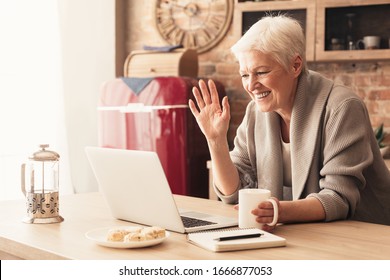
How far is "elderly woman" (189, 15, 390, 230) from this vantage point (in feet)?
6.70

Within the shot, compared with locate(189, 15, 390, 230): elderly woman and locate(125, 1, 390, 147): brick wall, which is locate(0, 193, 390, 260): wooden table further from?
locate(125, 1, 390, 147): brick wall

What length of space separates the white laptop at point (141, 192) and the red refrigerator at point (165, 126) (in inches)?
90.3

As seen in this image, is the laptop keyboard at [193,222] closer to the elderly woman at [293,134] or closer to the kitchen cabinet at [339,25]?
the elderly woman at [293,134]

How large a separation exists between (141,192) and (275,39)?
28.7 inches

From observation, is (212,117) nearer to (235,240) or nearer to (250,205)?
(250,205)

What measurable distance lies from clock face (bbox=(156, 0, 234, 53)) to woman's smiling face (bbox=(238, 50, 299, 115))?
252cm

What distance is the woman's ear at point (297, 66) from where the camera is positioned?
7.31 feet

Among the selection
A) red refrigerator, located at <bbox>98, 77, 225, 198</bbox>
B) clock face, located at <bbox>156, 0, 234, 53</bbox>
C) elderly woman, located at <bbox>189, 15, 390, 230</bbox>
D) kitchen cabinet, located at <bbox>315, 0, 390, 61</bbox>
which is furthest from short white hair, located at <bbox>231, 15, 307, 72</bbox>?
clock face, located at <bbox>156, 0, 234, 53</bbox>

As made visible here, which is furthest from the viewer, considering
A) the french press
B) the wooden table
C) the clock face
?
the clock face

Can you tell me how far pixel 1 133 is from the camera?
4422mm

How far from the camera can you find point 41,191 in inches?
76.0

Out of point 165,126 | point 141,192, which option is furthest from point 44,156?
point 165,126

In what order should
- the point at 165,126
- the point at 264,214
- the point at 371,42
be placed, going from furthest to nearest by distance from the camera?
the point at 165,126 → the point at 371,42 → the point at 264,214
